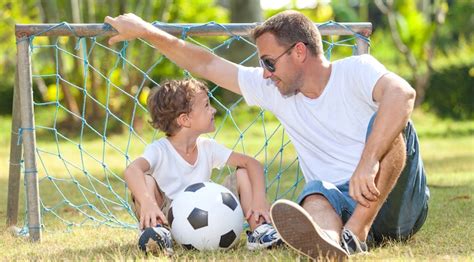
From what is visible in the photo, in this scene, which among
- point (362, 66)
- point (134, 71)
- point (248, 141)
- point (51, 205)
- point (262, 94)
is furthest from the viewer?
point (134, 71)

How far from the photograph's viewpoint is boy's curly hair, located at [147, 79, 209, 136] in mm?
4848

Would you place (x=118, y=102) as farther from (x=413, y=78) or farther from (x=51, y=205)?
(x=51, y=205)

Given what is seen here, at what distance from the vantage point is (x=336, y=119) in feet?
14.4

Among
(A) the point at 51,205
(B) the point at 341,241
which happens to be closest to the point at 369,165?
(B) the point at 341,241

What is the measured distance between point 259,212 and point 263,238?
226mm

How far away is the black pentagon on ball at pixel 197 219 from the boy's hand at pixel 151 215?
0.12 m

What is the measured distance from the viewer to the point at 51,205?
6.78 meters

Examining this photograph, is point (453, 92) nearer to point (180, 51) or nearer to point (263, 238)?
point (180, 51)

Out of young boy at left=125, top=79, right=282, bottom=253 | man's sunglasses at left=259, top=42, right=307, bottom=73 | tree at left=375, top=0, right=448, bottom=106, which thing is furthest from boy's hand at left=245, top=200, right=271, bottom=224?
tree at left=375, top=0, right=448, bottom=106

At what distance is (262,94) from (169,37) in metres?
0.56

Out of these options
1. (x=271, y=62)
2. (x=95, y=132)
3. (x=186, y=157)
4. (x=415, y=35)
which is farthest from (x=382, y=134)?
(x=415, y=35)

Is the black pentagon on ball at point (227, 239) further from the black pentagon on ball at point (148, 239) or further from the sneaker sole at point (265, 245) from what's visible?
the black pentagon on ball at point (148, 239)

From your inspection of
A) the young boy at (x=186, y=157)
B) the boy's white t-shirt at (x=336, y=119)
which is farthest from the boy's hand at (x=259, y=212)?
the boy's white t-shirt at (x=336, y=119)

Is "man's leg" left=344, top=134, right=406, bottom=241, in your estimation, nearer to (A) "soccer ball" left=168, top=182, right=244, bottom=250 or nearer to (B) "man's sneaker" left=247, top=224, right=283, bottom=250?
(B) "man's sneaker" left=247, top=224, right=283, bottom=250
